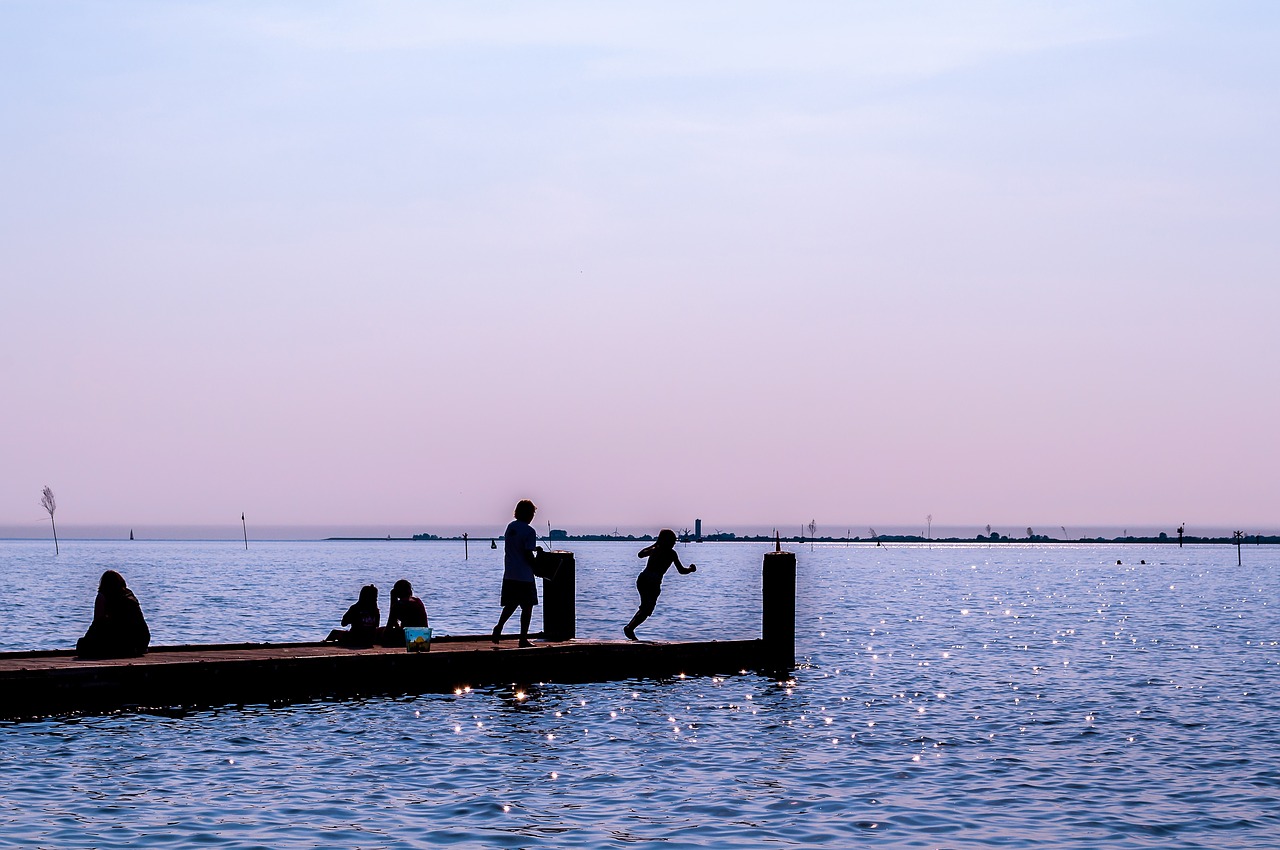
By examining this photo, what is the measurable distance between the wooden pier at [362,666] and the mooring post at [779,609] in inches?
0.8

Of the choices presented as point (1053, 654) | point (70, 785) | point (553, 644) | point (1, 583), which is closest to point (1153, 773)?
point (553, 644)

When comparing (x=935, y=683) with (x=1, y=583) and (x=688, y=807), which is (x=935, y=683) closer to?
(x=688, y=807)

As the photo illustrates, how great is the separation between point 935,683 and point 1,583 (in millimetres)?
82996

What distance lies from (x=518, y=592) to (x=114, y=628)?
6.24 m

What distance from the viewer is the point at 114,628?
21406 millimetres

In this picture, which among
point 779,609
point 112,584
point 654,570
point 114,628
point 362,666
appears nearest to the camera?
point 112,584

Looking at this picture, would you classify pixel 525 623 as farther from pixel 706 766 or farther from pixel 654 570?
pixel 706 766

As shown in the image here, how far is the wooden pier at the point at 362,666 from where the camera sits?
1970 cm

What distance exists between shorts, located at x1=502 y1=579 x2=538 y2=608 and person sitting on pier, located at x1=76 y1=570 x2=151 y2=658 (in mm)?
5692

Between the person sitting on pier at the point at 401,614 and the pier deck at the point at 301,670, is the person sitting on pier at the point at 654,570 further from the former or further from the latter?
the person sitting on pier at the point at 401,614

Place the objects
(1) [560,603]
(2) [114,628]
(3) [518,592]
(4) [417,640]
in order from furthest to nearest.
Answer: (1) [560,603], (3) [518,592], (4) [417,640], (2) [114,628]

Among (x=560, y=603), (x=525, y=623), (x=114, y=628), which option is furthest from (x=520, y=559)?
(x=114, y=628)

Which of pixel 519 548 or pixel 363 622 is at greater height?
pixel 519 548

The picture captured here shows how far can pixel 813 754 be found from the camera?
1973 centimetres
